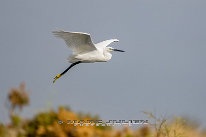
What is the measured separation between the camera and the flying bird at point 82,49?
7184 millimetres

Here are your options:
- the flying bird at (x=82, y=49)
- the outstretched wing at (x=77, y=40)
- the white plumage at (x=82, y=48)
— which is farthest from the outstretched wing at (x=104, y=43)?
the outstretched wing at (x=77, y=40)

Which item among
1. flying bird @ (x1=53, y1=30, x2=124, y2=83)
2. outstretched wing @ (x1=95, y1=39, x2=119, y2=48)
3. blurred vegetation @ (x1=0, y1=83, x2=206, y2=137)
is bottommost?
blurred vegetation @ (x1=0, y1=83, x2=206, y2=137)

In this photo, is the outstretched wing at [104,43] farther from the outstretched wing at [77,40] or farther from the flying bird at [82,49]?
the outstretched wing at [77,40]

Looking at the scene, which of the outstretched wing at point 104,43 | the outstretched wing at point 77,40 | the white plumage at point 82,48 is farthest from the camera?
the outstretched wing at point 104,43

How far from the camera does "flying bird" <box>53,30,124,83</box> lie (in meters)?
7.18

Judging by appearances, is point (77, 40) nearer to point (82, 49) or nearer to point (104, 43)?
point (82, 49)

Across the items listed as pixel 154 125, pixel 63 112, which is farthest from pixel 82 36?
pixel 154 125

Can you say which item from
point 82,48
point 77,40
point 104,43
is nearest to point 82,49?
point 82,48

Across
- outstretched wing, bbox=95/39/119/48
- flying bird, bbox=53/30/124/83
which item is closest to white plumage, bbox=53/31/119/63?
flying bird, bbox=53/30/124/83

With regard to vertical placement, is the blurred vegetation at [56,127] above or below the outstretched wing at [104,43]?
below

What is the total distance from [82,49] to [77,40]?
413 millimetres

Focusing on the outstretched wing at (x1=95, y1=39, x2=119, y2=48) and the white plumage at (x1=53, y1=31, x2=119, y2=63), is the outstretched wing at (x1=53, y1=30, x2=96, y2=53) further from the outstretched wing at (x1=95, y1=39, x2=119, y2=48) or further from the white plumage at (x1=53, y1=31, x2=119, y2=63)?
the outstretched wing at (x1=95, y1=39, x2=119, y2=48)

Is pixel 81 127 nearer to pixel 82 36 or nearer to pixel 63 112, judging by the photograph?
pixel 63 112

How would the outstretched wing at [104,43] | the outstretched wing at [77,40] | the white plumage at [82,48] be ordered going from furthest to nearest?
the outstretched wing at [104,43]
the white plumage at [82,48]
the outstretched wing at [77,40]
